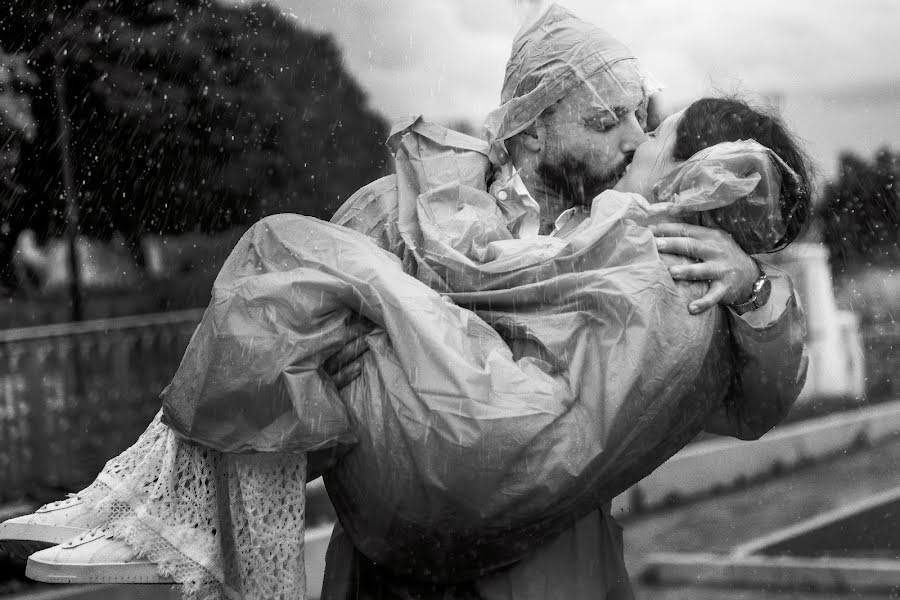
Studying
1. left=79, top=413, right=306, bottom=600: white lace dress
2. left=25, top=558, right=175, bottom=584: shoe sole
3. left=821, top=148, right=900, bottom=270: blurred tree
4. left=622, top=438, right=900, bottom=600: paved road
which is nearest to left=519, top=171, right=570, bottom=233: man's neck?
left=79, top=413, right=306, bottom=600: white lace dress

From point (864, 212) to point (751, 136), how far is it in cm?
1027

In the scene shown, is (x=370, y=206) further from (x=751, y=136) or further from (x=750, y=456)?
(x=750, y=456)

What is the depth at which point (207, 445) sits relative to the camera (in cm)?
194

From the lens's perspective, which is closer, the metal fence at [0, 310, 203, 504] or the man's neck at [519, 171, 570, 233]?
the man's neck at [519, 171, 570, 233]

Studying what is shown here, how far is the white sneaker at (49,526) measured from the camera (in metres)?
2.21

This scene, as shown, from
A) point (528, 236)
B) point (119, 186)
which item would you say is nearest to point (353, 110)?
point (119, 186)

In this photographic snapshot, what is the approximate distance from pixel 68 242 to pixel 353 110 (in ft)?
7.32

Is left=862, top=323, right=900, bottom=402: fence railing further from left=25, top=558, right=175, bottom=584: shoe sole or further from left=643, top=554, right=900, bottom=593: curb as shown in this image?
left=25, top=558, right=175, bottom=584: shoe sole

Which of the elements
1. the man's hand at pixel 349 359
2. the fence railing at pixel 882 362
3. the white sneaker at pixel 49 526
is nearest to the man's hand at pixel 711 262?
the man's hand at pixel 349 359

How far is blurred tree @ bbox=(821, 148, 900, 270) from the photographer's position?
30.2 ft

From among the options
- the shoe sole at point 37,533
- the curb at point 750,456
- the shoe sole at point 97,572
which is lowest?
the curb at point 750,456

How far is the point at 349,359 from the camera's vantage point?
→ 77.7 inches

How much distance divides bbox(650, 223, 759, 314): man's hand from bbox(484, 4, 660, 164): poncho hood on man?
380mm

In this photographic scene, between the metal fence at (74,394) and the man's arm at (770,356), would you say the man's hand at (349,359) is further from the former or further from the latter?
the metal fence at (74,394)
